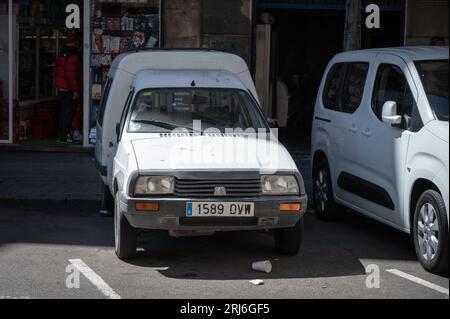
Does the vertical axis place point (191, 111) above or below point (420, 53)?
below

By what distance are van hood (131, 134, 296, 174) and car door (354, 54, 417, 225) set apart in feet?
3.32

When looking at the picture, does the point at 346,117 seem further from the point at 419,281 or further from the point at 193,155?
the point at 419,281

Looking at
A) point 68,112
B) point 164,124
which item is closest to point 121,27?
point 68,112

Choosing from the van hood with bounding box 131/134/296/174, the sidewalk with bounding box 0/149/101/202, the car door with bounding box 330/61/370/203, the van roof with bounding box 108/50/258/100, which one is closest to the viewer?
the van hood with bounding box 131/134/296/174

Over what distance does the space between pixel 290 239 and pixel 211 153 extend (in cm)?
108

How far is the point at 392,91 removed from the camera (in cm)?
859

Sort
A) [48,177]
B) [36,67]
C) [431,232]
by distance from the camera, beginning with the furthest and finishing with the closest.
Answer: [36,67] < [48,177] < [431,232]

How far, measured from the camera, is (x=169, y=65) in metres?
9.59

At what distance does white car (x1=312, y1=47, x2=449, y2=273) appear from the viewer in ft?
24.4

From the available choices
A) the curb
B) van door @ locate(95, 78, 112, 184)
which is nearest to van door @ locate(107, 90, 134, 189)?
van door @ locate(95, 78, 112, 184)

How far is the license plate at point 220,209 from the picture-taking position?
291 inches

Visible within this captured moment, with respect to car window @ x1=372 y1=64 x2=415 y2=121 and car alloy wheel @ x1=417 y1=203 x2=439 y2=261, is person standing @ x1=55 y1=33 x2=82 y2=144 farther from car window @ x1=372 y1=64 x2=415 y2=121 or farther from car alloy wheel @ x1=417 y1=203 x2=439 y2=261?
car alloy wheel @ x1=417 y1=203 x2=439 y2=261

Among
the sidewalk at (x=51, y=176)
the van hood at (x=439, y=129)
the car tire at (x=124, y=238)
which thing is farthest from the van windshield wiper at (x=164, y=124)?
the sidewalk at (x=51, y=176)
